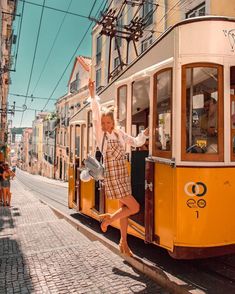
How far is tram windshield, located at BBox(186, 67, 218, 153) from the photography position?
3760mm

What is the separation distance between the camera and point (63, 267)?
14.4 ft

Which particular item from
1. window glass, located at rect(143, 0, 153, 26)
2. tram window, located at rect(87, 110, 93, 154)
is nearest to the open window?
tram window, located at rect(87, 110, 93, 154)

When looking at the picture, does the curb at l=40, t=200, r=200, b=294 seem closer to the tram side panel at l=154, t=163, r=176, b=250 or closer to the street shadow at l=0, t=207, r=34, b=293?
the tram side panel at l=154, t=163, r=176, b=250

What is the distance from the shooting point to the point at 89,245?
5414 millimetres

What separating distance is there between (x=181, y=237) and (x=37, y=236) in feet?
11.7

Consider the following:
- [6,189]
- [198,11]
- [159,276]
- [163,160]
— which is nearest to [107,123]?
[163,160]

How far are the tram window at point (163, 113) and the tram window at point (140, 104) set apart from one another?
1.41 feet

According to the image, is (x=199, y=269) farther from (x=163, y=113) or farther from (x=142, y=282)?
(x=163, y=113)

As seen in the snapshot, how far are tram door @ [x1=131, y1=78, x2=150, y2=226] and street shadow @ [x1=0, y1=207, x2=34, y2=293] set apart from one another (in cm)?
170

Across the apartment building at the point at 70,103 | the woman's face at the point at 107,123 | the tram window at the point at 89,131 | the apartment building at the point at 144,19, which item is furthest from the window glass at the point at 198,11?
the apartment building at the point at 70,103

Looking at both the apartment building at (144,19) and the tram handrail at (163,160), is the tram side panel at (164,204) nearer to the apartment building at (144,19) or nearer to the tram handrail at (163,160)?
the tram handrail at (163,160)

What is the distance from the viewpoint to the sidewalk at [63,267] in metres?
3.78

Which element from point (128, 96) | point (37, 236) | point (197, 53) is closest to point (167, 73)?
point (197, 53)

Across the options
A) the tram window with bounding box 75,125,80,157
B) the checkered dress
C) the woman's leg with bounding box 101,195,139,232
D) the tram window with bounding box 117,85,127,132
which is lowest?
the woman's leg with bounding box 101,195,139,232
